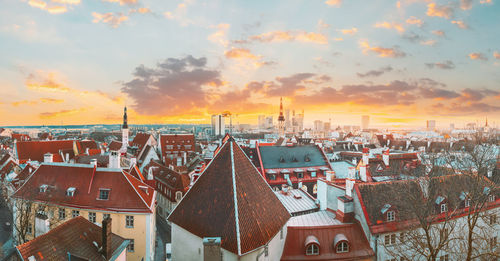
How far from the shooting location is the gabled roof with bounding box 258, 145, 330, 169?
43.9 m

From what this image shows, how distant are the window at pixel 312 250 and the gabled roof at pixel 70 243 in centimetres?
1290

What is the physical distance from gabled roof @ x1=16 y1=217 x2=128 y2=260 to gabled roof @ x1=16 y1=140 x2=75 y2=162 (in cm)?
4863

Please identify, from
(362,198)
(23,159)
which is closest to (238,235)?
(362,198)

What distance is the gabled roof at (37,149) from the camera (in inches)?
2181

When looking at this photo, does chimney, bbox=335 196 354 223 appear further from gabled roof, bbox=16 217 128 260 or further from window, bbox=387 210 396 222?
gabled roof, bbox=16 217 128 260

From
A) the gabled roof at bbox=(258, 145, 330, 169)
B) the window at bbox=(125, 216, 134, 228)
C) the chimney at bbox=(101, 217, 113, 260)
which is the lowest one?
the window at bbox=(125, 216, 134, 228)

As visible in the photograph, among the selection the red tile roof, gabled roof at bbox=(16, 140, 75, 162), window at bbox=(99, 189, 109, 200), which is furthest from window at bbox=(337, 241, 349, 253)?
gabled roof at bbox=(16, 140, 75, 162)

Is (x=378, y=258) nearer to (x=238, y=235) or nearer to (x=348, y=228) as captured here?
(x=348, y=228)

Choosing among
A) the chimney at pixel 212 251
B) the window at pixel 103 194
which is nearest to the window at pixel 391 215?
the chimney at pixel 212 251

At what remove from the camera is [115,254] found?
17.1m

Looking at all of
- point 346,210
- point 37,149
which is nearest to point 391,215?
point 346,210

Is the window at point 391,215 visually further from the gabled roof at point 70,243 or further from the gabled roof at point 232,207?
the gabled roof at point 70,243

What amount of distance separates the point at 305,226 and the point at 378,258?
564 centimetres

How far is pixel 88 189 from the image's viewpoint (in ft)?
86.4
